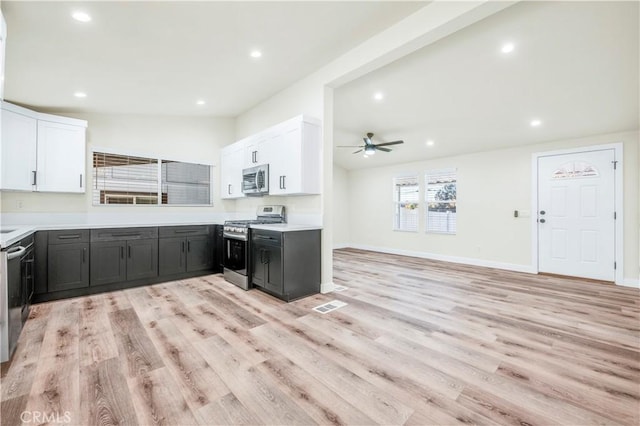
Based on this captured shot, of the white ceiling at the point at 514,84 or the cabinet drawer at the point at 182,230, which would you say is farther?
the cabinet drawer at the point at 182,230

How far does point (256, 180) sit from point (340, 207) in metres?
4.47

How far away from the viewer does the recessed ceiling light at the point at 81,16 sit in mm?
2312

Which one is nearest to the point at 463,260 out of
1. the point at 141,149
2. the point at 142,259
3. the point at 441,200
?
the point at 441,200

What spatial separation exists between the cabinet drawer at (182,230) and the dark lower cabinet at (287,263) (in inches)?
51.2

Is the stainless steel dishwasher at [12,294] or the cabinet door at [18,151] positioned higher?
the cabinet door at [18,151]

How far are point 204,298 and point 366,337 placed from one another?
85.6 inches

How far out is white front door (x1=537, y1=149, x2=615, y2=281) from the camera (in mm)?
4484

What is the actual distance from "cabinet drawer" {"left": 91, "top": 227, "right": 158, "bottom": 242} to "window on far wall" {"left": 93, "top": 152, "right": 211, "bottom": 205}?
901mm

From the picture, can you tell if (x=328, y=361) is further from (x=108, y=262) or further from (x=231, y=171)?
(x=231, y=171)

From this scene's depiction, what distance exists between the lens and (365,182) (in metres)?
8.16

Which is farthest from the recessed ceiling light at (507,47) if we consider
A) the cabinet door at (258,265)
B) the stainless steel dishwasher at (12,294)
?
the stainless steel dishwasher at (12,294)

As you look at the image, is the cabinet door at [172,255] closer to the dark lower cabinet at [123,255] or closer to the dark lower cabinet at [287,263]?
the dark lower cabinet at [123,255]

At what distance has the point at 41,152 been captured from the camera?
3.71m

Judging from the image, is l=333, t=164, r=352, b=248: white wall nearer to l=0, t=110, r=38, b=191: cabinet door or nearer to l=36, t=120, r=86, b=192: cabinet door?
l=36, t=120, r=86, b=192: cabinet door
